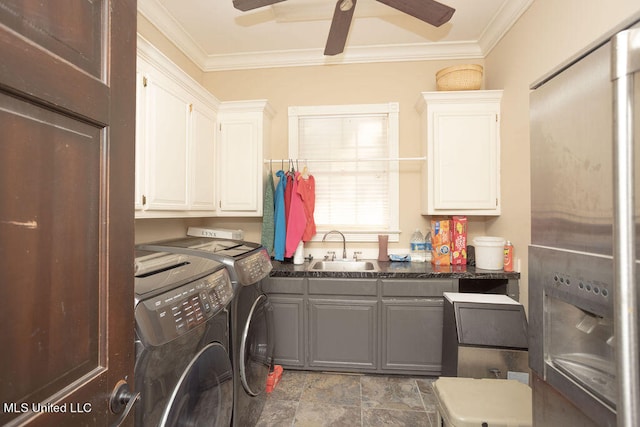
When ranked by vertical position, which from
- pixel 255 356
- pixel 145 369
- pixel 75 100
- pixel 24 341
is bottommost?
pixel 255 356

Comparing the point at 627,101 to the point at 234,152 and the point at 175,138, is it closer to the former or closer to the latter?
the point at 175,138

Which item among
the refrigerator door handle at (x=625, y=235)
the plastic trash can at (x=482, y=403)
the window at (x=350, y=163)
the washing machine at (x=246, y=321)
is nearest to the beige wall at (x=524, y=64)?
the window at (x=350, y=163)

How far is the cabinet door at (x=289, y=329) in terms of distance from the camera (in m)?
2.28

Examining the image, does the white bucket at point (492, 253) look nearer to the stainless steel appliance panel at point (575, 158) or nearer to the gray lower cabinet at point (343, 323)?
the gray lower cabinet at point (343, 323)

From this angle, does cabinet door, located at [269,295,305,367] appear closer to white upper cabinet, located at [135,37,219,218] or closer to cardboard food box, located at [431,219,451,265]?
white upper cabinet, located at [135,37,219,218]

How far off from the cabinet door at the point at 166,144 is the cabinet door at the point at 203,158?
3.5 inches

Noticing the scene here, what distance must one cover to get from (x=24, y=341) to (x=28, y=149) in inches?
12.1

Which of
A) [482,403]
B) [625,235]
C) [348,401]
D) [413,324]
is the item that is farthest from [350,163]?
[625,235]

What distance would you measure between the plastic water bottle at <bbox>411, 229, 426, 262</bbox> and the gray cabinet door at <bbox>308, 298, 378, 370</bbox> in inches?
27.2

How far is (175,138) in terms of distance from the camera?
1.97 meters

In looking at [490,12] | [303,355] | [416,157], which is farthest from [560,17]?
[303,355]

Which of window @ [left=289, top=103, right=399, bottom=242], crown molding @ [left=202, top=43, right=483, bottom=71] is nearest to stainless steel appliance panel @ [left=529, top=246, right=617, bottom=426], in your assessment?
window @ [left=289, top=103, right=399, bottom=242]

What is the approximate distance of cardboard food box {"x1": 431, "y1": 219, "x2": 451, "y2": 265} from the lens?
8.16 feet

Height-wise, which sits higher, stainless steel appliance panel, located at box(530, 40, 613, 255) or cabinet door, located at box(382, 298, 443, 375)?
stainless steel appliance panel, located at box(530, 40, 613, 255)
